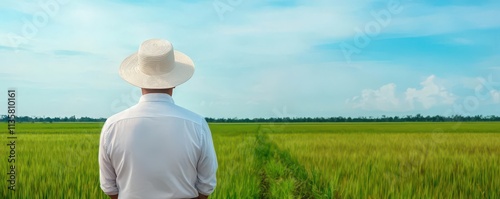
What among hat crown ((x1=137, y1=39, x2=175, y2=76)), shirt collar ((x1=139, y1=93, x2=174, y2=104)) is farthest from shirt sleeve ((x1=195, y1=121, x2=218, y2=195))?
hat crown ((x1=137, y1=39, x2=175, y2=76))

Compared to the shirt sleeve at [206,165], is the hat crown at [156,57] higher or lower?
higher

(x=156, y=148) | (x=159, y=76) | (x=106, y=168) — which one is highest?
(x=159, y=76)

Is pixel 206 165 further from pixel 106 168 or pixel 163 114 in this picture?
pixel 106 168

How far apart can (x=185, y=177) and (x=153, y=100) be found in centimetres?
40

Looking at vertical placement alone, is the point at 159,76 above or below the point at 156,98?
above

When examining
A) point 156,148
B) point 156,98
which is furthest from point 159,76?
point 156,148

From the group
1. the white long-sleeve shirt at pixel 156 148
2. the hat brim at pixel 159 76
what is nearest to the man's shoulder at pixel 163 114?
the white long-sleeve shirt at pixel 156 148

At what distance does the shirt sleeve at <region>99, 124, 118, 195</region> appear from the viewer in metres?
2.40

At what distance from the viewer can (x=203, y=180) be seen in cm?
249

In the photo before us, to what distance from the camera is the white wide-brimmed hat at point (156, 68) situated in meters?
2.49

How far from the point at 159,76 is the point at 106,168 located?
53cm

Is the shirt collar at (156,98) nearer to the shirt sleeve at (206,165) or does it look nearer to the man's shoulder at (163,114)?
the man's shoulder at (163,114)

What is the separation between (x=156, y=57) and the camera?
251 centimetres

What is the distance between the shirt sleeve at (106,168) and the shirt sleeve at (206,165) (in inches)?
16.8
